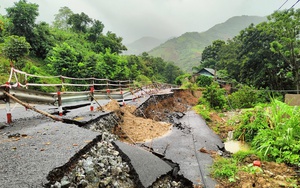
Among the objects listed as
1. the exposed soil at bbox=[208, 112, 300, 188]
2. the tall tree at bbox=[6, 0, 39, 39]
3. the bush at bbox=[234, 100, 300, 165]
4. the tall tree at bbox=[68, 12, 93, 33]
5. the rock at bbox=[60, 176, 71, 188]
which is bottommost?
the exposed soil at bbox=[208, 112, 300, 188]

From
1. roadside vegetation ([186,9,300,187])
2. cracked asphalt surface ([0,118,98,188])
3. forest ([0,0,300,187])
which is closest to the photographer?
cracked asphalt surface ([0,118,98,188])

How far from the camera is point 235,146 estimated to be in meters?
9.16

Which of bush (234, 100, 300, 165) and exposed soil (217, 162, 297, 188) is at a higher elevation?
bush (234, 100, 300, 165)

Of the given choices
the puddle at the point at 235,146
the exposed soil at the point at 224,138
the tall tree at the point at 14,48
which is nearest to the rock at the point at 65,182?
the exposed soil at the point at 224,138

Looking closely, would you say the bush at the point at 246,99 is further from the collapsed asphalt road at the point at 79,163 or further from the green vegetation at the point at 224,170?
the collapsed asphalt road at the point at 79,163

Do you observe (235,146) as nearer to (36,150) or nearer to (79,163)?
(79,163)

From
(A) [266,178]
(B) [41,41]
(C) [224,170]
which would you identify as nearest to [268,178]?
(A) [266,178]

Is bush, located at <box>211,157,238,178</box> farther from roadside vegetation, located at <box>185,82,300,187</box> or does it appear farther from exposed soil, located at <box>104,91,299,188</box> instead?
exposed soil, located at <box>104,91,299,188</box>

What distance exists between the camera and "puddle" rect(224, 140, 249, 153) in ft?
28.3

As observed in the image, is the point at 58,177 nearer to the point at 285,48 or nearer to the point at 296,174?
the point at 296,174

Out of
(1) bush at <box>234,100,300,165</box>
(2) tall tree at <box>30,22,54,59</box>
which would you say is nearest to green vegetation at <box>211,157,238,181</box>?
(1) bush at <box>234,100,300,165</box>

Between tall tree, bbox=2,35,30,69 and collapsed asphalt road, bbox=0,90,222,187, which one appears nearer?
collapsed asphalt road, bbox=0,90,222,187

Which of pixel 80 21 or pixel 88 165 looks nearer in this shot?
pixel 88 165

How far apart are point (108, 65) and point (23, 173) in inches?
770
